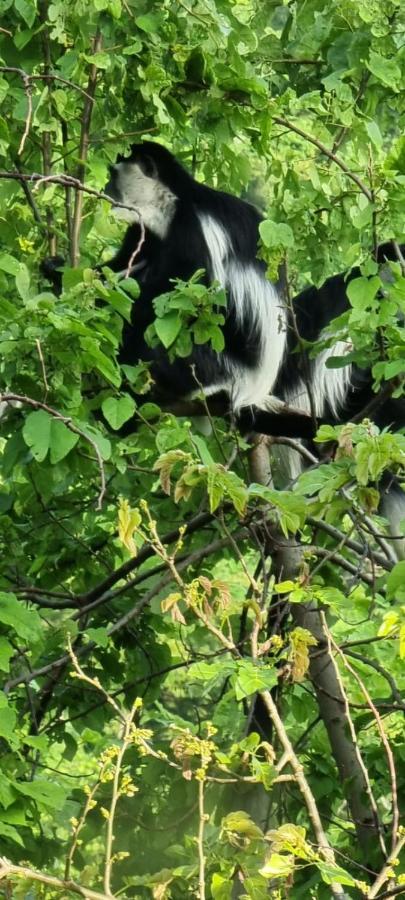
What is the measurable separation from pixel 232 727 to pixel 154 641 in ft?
0.82

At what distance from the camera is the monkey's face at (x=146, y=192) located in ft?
11.4

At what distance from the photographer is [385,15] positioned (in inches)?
91.5

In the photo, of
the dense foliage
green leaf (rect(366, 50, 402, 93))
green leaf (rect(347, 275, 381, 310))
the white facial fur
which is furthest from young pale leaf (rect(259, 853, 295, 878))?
the white facial fur

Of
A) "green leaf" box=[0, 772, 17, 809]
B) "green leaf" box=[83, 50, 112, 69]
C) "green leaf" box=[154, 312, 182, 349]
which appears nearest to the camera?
"green leaf" box=[0, 772, 17, 809]

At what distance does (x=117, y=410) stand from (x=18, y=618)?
18.1 inches

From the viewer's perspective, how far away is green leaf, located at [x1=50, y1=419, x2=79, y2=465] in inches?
70.7

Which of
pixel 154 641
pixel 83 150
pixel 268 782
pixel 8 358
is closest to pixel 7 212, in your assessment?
pixel 83 150

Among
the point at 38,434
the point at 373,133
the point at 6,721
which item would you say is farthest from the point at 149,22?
the point at 6,721

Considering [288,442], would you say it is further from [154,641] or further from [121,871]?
[121,871]

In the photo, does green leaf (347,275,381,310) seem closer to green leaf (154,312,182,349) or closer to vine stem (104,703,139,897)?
green leaf (154,312,182,349)

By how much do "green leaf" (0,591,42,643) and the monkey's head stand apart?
1.81 m

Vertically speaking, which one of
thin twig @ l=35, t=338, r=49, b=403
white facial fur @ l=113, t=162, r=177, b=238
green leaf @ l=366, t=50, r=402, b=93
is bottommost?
white facial fur @ l=113, t=162, r=177, b=238

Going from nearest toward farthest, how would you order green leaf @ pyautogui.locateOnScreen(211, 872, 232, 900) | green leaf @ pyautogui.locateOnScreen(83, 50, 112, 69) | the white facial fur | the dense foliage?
green leaf @ pyautogui.locateOnScreen(211, 872, 232, 900), the dense foliage, green leaf @ pyautogui.locateOnScreen(83, 50, 112, 69), the white facial fur

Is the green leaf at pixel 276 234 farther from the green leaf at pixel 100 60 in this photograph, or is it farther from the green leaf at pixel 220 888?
the green leaf at pixel 220 888
